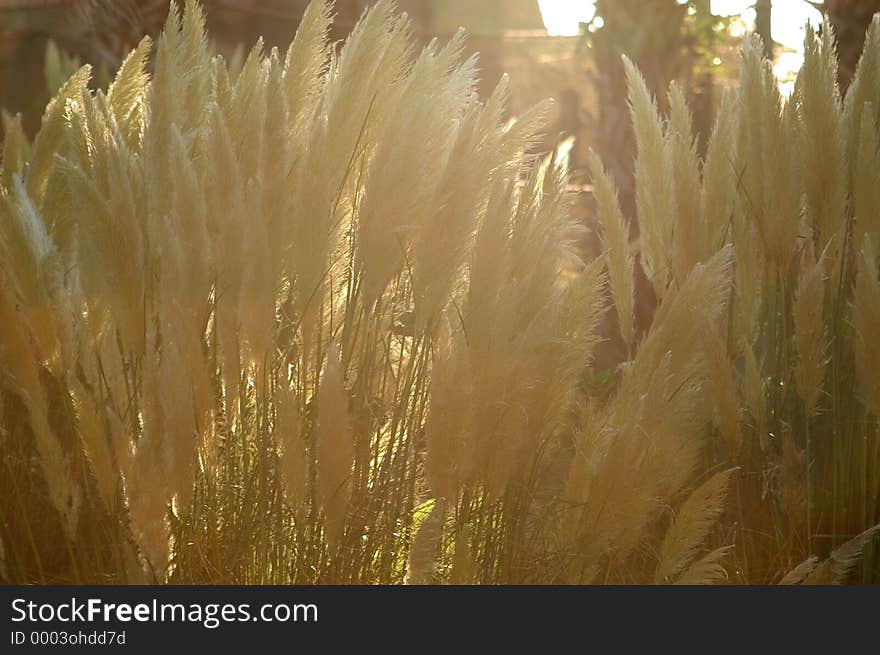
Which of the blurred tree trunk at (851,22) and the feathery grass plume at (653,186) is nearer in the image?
the feathery grass plume at (653,186)

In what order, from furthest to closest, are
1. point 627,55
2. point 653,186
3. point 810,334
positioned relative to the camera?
point 627,55, point 653,186, point 810,334

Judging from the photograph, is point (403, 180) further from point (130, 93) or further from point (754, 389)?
point (130, 93)

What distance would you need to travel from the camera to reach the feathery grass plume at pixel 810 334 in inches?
76.2

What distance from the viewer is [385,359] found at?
188 centimetres

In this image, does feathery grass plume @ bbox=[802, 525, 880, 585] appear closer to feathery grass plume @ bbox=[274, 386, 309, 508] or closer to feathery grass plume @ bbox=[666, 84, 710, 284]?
feathery grass plume @ bbox=[666, 84, 710, 284]

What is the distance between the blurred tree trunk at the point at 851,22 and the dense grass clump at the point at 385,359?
183 cm

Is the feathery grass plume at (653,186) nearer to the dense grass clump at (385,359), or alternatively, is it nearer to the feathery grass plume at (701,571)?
the dense grass clump at (385,359)

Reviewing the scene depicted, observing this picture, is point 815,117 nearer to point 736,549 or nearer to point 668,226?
point 668,226

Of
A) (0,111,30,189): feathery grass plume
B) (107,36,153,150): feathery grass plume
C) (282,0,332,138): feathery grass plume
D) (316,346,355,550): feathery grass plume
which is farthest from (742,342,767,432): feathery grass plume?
(0,111,30,189): feathery grass plume

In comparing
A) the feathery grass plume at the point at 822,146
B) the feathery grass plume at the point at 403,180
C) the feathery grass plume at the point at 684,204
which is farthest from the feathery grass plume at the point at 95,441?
the feathery grass plume at the point at 822,146

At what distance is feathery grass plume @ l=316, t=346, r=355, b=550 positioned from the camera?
154 cm

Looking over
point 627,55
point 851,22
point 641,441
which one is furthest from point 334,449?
point 627,55

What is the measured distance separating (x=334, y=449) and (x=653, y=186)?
94 cm

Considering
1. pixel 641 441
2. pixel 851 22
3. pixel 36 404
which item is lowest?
pixel 641 441
